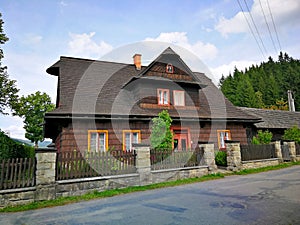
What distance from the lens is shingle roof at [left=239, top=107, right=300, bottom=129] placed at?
23.8m

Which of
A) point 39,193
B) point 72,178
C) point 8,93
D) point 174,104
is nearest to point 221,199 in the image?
point 72,178

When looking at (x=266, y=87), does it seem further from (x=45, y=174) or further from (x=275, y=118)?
(x=45, y=174)

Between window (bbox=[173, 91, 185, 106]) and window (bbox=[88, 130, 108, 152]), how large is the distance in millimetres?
6111

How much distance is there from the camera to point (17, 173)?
747 centimetres

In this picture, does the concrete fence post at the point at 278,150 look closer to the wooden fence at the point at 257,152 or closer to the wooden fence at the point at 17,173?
the wooden fence at the point at 257,152

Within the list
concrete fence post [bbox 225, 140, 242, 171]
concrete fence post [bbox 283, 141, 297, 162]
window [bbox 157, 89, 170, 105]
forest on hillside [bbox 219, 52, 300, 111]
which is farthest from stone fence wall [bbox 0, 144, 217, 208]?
forest on hillside [bbox 219, 52, 300, 111]

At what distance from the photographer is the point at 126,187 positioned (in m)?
9.33

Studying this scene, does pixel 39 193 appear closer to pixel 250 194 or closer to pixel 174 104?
pixel 250 194

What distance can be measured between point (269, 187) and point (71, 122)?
1029 cm

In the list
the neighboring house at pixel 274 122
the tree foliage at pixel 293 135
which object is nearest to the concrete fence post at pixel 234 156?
the tree foliage at pixel 293 135

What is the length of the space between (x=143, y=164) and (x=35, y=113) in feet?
149

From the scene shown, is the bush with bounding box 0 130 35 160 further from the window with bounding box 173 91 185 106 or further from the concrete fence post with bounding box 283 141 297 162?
the concrete fence post with bounding box 283 141 297 162

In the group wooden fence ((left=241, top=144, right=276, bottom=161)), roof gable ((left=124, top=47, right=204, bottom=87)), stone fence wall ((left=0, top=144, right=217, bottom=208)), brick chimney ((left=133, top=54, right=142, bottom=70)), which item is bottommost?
stone fence wall ((left=0, top=144, right=217, bottom=208))

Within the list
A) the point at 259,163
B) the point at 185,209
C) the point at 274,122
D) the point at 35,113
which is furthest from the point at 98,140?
the point at 35,113
